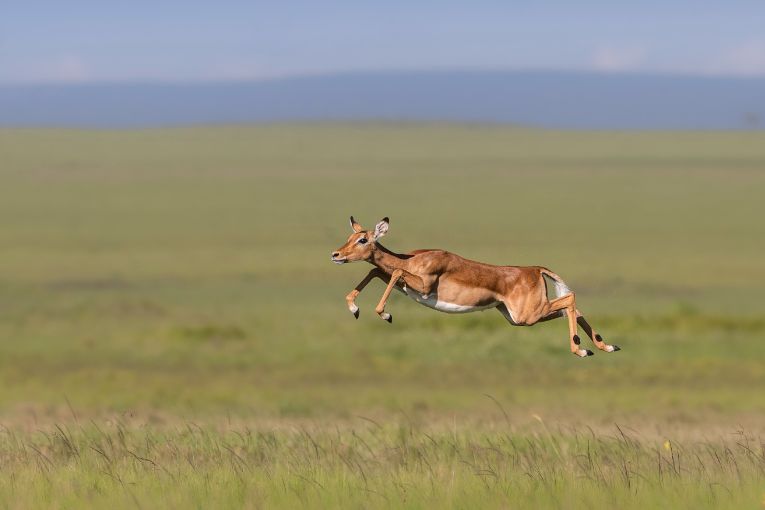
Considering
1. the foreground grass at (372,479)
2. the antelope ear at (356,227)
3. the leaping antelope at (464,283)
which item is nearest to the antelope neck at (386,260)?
the leaping antelope at (464,283)

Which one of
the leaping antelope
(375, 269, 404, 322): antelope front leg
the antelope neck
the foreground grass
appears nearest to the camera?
(375, 269, 404, 322): antelope front leg

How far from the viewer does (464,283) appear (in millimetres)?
7109

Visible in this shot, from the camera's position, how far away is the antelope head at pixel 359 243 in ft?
23.8

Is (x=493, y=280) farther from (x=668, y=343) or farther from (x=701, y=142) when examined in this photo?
(x=701, y=142)

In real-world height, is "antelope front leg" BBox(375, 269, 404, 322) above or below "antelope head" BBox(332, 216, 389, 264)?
below

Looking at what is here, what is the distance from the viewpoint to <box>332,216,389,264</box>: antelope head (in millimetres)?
7266

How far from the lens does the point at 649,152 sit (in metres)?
173

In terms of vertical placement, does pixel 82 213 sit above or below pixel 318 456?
below

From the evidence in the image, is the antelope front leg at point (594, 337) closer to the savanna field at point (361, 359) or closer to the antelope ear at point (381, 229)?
the antelope ear at point (381, 229)

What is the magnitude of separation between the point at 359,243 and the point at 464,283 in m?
0.54

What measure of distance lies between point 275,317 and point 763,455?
30.5 meters

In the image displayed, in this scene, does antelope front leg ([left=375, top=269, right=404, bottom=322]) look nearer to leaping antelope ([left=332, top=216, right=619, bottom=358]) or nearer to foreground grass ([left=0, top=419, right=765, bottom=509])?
leaping antelope ([left=332, top=216, right=619, bottom=358])

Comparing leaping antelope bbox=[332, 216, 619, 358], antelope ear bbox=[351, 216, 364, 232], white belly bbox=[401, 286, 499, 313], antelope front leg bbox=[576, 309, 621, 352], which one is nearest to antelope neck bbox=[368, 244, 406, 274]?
leaping antelope bbox=[332, 216, 619, 358]

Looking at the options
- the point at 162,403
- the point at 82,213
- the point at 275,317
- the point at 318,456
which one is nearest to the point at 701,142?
the point at 82,213
